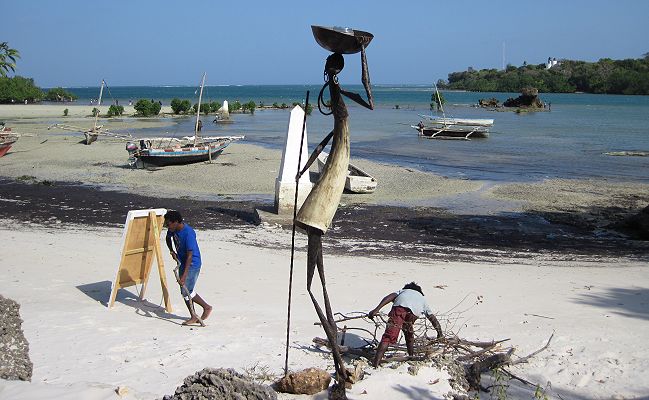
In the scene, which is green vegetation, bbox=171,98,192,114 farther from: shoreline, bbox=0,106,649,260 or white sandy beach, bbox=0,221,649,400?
white sandy beach, bbox=0,221,649,400

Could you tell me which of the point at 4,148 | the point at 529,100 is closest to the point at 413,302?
the point at 4,148

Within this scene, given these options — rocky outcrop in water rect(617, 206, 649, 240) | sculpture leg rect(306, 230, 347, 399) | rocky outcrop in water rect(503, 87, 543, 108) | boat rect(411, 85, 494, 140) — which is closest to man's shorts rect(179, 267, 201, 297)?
sculpture leg rect(306, 230, 347, 399)

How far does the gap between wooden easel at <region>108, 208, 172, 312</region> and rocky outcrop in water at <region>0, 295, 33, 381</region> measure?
1945mm

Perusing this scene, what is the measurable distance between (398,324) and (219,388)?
2.26 meters

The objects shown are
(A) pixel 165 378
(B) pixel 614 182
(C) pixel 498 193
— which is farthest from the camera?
(B) pixel 614 182

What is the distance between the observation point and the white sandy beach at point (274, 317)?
618 cm

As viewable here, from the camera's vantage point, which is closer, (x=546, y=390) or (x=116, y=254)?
(x=546, y=390)

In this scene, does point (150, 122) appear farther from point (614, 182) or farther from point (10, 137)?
point (614, 182)

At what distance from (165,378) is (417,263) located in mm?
6999

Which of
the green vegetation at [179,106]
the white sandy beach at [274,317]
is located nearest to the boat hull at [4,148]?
the white sandy beach at [274,317]

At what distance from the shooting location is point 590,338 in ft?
24.7

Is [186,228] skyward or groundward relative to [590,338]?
skyward

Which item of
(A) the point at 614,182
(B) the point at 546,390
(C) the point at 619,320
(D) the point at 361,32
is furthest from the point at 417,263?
(A) the point at 614,182

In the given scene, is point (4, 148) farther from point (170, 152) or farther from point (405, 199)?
point (405, 199)
